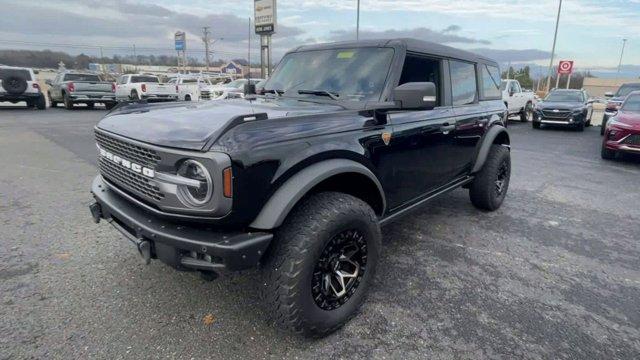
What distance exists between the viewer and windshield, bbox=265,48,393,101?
3107 millimetres

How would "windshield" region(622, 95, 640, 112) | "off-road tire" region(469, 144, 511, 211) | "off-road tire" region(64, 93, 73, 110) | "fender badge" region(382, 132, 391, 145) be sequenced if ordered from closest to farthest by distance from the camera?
1. "fender badge" region(382, 132, 391, 145)
2. "off-road tire" region(469, 144, 511, 211)
3. "windshield" region(622, 95, 640, 112)
4. "off-road tire" region(64, 93, 73, 110)

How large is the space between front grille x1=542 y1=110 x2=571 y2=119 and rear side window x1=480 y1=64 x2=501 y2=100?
36.5 feet

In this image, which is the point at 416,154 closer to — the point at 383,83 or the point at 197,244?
the point at 383,83

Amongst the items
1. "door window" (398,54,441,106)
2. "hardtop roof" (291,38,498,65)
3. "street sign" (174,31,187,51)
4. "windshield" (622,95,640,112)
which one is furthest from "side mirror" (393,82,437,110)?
"street sign" (174,31,187,51)

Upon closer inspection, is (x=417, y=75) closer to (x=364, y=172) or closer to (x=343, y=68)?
(x=343, y=68)

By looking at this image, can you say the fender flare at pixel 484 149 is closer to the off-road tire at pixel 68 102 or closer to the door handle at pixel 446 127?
the door handle at pixel 446 127

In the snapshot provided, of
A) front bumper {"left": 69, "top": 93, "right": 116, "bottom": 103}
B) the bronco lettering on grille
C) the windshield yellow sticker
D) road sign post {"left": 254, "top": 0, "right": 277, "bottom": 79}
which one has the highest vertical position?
road sign post {"left": 254, "top": 0, "right": 277, "bottom": 79}

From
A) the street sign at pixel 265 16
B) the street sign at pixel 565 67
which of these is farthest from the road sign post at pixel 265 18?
the street sign at pixel 565 67

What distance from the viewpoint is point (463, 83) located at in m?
4.11

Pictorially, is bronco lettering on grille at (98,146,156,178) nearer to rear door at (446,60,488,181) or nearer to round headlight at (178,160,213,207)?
round headlight at (178,160,213,207)

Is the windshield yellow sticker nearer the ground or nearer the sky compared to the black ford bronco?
nearer the sky

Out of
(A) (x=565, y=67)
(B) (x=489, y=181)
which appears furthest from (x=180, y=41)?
(B) (x=489, y=181)

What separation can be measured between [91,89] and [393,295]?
19918mm

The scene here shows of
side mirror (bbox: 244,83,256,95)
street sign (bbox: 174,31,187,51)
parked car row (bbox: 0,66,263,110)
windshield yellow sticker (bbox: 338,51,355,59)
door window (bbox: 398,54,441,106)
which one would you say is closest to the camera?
door window (bbox: 398,54,441,106)
